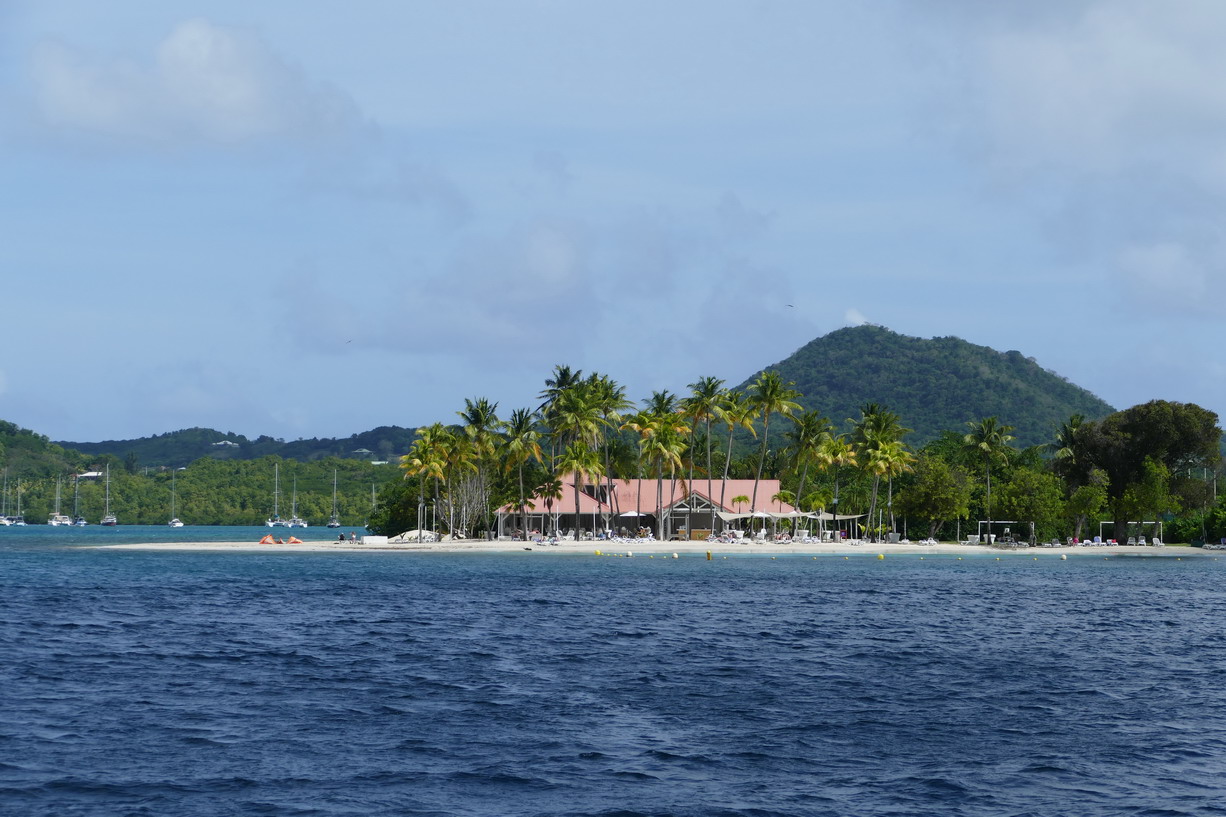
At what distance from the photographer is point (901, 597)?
53312mm

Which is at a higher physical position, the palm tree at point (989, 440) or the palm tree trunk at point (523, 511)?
the palm tree at point (989, 440)

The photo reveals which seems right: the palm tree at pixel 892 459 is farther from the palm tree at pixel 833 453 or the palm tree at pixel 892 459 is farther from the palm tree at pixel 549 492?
the palm tree at pixel 549 492

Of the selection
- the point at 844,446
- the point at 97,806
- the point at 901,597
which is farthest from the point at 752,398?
the point at 97,806

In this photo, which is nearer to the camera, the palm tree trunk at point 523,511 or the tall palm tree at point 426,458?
the tall palm tree at point 426,458

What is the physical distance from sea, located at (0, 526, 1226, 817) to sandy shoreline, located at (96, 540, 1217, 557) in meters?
43.4

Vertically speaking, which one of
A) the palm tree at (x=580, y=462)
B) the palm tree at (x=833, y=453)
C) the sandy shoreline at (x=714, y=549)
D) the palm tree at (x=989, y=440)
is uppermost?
the palm tree at (x=989, y=440)

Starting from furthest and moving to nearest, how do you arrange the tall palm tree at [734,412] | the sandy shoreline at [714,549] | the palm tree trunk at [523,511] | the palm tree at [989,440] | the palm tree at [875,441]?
the palm tree at [989,440], the palm tree trunk at [523,511], the tall palm tree at [734,412], the palm tree at [875,441], the sandy shoreline at [714,549]

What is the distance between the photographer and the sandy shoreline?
9600cm

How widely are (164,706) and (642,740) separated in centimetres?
984

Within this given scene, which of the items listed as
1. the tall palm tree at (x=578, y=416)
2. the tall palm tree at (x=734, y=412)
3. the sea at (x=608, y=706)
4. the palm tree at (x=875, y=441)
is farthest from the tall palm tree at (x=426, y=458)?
the sea at (x=608, y=706)

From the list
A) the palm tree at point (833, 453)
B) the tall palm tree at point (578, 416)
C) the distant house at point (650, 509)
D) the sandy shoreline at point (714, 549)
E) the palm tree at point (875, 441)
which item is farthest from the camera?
the distant house at point (650, 509)

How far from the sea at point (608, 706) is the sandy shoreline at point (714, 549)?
143ft

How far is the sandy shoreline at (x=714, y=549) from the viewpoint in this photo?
315 feet

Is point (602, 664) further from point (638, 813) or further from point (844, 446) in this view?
point (844, 446)
